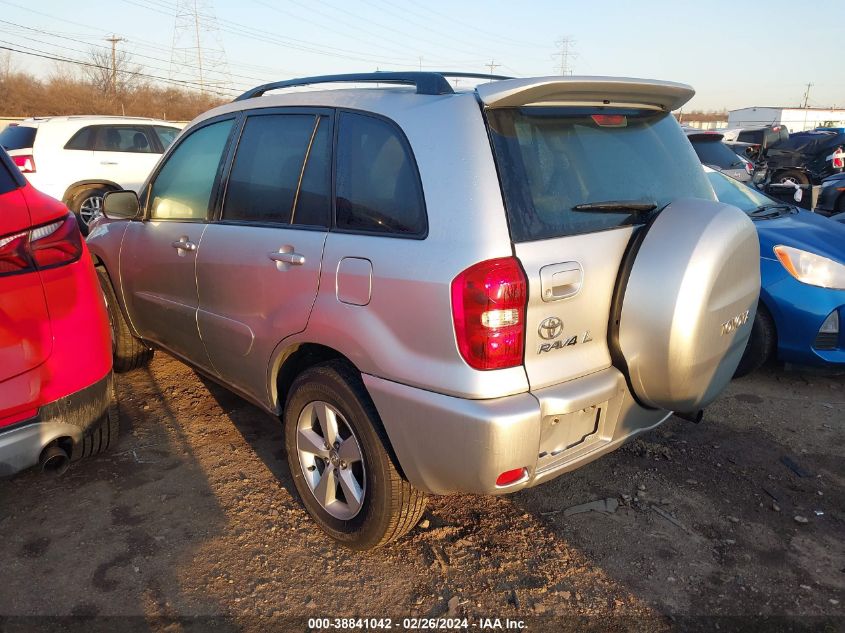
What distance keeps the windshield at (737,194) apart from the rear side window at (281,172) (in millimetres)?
3460

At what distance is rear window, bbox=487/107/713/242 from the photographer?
2135 mm

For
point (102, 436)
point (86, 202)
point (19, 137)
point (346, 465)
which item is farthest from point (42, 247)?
A: point (19, 137)

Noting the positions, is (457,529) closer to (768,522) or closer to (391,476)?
(391,476)

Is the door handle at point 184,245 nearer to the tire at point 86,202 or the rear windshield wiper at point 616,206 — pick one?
the rear windshield wiper at point 616,206

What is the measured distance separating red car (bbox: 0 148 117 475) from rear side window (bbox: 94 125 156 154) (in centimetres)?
793

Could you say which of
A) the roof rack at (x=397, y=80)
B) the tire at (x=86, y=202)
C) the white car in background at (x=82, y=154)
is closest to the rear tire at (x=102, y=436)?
the roof rack at (x=397, y=80)

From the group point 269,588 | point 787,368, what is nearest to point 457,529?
point 269,588

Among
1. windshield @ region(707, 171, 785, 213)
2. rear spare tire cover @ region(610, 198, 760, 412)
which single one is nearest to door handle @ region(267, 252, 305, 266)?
rear spare tire cover @ region(610, 198, 760, 412)

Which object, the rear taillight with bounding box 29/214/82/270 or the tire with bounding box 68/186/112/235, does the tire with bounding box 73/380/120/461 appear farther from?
the tire with bounding box 68/186/112/235

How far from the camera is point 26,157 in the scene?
29.6 ft

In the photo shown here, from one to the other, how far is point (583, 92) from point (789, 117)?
52691mm

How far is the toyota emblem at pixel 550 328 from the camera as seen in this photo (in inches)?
82.2

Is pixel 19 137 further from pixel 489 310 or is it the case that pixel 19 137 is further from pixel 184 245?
pixel 489 310

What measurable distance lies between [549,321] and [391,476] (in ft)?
2.75
